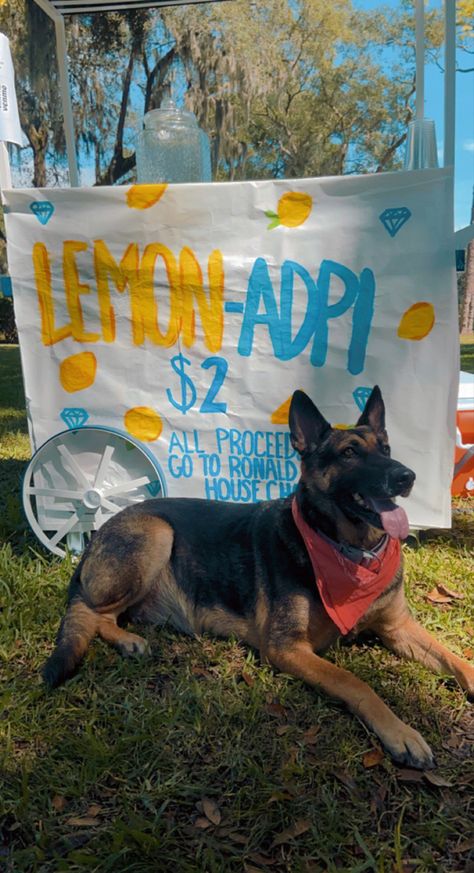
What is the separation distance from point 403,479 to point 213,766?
49.5 inches

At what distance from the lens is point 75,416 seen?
3658mm

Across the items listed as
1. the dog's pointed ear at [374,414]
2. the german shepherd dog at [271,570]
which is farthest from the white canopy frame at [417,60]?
the german shepherd dog at [271,570]

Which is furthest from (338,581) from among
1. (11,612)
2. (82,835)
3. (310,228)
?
(310,228)

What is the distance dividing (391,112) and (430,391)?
25.2 meters

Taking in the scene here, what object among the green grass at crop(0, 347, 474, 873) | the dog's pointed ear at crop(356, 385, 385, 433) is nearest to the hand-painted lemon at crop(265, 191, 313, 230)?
the dog's pointed ear at crop(356, 385, 385, 433)

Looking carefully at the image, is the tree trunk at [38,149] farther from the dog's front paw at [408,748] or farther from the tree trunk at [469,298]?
the dog's front paw at [408,748]

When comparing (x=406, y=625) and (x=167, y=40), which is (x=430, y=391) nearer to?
(x=406, y=625)

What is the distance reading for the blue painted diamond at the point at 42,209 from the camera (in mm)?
3424

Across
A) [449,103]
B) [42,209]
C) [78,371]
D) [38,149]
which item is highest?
[38,149]

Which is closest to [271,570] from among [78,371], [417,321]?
[417,321]

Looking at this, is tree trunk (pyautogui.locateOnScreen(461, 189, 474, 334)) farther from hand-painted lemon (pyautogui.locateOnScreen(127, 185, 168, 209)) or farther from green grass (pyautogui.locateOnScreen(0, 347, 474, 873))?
green grass (pyautogui.locateOnScreen(0, 347, 474, 873))

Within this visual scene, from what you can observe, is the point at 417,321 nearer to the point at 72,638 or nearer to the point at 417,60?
the point at 417,60

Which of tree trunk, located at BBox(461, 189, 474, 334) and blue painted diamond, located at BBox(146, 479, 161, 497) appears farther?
tree trunk, located at BBox(461, 189, 474, 334)

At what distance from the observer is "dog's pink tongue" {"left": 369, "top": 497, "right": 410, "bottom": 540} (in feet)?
7.98
